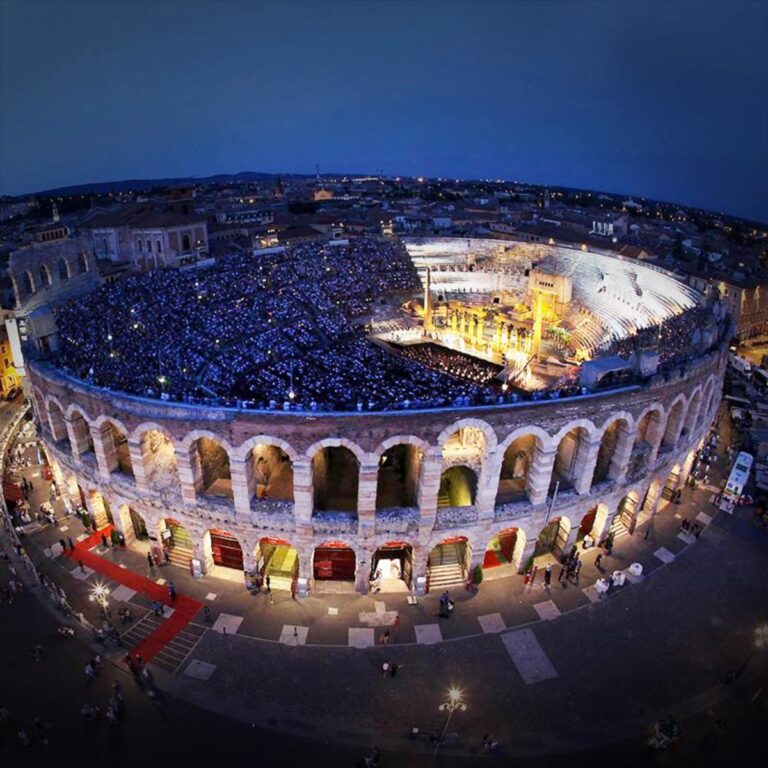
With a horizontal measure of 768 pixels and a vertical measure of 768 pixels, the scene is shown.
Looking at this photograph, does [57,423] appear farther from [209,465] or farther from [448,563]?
[448,563]

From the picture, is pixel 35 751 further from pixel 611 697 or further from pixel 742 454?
pixel 742 454

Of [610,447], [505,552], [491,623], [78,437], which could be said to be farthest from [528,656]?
[78,437]

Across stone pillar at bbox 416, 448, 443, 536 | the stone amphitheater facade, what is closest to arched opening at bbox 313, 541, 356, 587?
the stone amphitheater facade

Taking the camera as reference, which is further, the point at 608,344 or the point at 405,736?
the point at 608,344

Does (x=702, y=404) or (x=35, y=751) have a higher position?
(x=702, y=404)

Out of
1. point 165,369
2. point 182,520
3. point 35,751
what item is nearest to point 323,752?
point 35,751

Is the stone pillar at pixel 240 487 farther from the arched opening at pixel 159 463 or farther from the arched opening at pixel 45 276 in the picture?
the arched opening at pixel 45 276
